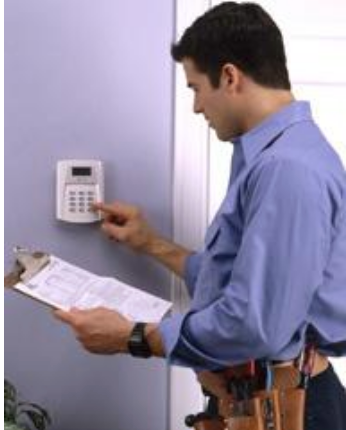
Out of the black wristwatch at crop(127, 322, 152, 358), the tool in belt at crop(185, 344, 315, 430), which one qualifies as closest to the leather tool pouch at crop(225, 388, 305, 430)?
the tool in belt at crop(185, 344, 315, 430)

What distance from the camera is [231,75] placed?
1.22 meters

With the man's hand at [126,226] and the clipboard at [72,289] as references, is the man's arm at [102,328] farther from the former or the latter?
the man's hand at [126,226]

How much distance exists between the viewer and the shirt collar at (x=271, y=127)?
1201mm

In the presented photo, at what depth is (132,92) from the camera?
1.59 metres

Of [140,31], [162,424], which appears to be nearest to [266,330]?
[162,424]

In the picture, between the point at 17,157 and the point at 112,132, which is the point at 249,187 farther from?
the point at 17,157

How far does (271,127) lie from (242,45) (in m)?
0.15

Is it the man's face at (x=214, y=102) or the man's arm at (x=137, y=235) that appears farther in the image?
the man's arm at (x=137, y=235)

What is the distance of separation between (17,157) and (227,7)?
24.1 inches

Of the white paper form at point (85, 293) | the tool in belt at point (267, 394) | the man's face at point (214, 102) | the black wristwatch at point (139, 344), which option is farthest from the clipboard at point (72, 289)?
the man's face at point (214, 102)

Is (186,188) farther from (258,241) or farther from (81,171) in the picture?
(258,241)

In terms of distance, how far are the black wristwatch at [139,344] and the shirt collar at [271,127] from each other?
356 millimetres

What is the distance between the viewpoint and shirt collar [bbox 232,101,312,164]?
1.20 m

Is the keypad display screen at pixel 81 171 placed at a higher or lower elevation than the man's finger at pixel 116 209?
higher
